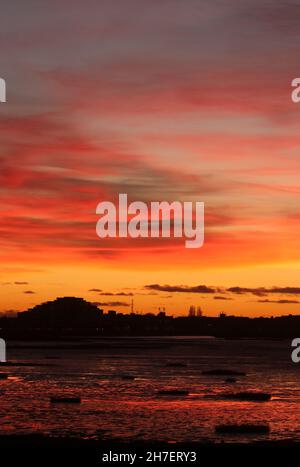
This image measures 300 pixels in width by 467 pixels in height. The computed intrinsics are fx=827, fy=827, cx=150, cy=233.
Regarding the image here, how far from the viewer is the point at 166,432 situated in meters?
64.4

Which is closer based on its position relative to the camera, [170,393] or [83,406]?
[83,406]

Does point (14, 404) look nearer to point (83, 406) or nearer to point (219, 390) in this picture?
point (83, 406)

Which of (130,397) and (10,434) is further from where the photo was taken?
(130,397)

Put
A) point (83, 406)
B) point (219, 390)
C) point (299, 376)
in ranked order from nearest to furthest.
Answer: point (83, 406), point (219, 390), point (299, 376)

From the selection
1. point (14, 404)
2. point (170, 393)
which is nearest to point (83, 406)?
point (14, 404)

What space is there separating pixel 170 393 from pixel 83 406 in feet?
56.0

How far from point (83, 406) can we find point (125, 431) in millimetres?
17533

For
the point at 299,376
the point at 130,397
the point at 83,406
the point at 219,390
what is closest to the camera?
the point at 83,406
